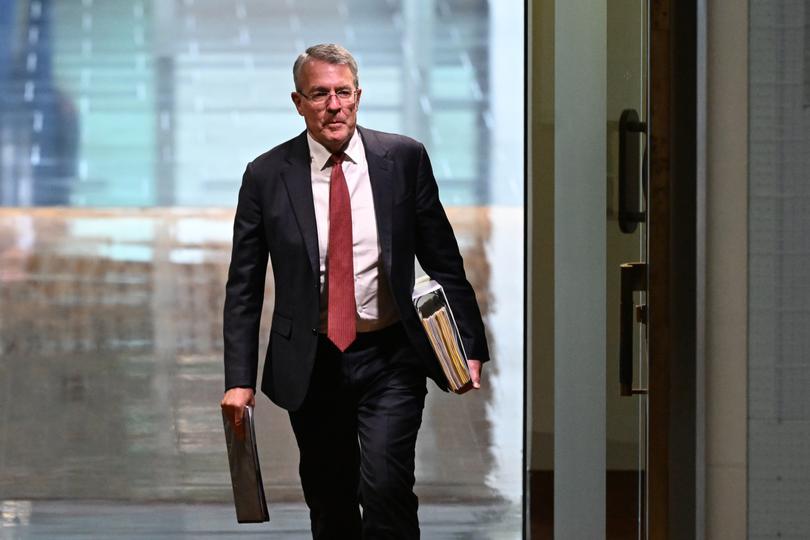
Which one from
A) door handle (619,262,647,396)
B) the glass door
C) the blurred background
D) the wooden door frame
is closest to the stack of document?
the glass door

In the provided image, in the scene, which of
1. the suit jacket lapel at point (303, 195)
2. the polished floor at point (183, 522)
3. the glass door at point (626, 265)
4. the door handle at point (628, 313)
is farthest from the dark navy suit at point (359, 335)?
the polished floor at point (183, 522)

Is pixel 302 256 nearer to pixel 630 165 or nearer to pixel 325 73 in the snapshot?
pixel 325 73

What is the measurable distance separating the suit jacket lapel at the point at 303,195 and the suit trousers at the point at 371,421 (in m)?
0.21

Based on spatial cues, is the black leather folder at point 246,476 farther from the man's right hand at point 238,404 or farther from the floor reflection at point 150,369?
the floor reflection at point 150,369

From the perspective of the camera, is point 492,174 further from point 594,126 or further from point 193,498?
point 594,126

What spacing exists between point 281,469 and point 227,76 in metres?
9.66

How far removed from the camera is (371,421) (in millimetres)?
3613

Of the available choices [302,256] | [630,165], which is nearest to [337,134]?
[302,256]

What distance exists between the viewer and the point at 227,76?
53.3ft

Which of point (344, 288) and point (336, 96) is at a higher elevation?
point (336, 96)

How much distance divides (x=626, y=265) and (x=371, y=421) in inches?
38.1

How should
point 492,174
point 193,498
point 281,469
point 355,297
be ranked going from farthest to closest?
1. point 492,174
2. point 281,469
3. point 193,498
4. point 355,297

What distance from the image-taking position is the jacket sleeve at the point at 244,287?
367 centimetres

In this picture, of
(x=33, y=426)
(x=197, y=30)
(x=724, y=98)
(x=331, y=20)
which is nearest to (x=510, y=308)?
(x=33, y=426)
